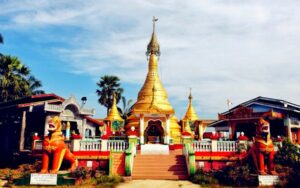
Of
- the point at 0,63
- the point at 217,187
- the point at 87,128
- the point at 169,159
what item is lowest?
the point at 217,187

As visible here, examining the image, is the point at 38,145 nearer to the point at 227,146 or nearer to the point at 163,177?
the point at 163,177

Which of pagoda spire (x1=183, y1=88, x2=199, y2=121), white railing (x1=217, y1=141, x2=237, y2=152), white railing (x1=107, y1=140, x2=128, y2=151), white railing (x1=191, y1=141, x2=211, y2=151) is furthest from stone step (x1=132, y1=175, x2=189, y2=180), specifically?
pagoda spire (x1=183, y1=88, x2=199, y2=121)

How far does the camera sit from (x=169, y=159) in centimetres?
1728

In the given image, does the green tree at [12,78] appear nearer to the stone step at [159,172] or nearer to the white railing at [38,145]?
the white railing at [38,145]

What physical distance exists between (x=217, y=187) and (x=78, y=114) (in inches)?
580

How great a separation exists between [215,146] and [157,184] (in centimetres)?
467

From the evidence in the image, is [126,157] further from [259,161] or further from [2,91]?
[2,91]

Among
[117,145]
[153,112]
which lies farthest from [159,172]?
[153,112]

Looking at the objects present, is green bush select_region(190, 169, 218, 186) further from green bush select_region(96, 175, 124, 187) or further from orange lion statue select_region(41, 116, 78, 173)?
orange lion statue select_region(41, 116, 78, 173)

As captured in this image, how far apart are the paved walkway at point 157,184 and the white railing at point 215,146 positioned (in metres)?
2.96

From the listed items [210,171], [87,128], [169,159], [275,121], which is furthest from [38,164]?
[275,121]

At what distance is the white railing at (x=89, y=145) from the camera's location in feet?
57.3

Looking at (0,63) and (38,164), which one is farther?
(0,63)

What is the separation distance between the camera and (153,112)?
24.0 metres
